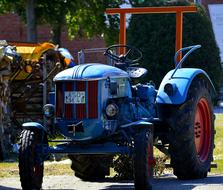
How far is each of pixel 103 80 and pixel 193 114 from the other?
1613mm

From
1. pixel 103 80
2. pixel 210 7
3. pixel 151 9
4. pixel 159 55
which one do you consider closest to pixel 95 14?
pixel 159 55

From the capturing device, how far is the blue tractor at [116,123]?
936 centimetres

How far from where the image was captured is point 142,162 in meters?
9.09

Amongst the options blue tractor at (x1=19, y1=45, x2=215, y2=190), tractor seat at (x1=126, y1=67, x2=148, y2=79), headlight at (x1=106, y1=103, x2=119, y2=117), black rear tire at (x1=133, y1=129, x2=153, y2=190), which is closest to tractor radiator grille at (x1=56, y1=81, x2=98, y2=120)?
blue tractor at (x1=19, y1=45, x2=215, y2=190)

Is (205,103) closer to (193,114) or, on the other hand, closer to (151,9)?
(193,114)

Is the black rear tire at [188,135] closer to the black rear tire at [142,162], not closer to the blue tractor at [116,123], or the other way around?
the blue tractor at [116,123]

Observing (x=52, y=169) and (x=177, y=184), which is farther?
(x=52, y=169)

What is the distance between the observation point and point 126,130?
9.60 metres

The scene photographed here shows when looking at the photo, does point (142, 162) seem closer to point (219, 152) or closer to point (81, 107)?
point (81, 107)

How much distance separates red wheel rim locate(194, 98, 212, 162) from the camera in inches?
437

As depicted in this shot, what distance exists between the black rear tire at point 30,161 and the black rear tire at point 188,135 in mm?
1854

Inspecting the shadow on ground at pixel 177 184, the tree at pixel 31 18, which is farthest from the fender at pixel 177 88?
the tree at pixel 31 18

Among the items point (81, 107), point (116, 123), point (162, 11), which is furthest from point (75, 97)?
point (162, 11)

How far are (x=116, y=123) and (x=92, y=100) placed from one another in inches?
18.8
